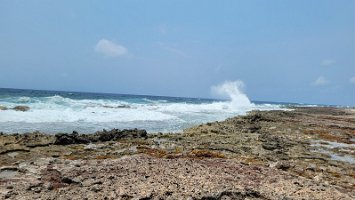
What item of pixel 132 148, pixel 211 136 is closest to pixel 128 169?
pixel 132 148

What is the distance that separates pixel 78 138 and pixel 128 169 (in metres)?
6.76

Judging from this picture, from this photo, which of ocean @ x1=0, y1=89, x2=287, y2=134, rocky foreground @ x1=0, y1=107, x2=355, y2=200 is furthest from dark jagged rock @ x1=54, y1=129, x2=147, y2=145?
ocean @ x1=0, y1=89, x2=287, y2=134

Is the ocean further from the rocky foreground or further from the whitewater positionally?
the rocky foreground

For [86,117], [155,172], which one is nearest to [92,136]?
[155,172]

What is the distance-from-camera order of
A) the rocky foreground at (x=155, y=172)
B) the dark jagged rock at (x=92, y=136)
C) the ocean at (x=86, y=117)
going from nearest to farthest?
the rocky foreground at (x=155, y=172), the dark jagged rock at (x=92, y=136), the ocean at (x=86, y=117)

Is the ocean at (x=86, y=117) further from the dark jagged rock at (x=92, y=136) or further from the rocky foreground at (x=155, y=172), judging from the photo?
the rocky foreground at (x=155, y=172)

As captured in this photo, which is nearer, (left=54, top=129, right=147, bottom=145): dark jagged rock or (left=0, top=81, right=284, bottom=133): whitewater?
(left=54, top=129, right=147, bottom=145): dark jagged rock

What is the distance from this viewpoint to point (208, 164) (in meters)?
10.7

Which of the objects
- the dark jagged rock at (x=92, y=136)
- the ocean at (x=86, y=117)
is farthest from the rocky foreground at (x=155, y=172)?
the ocean at (x=86, y=117)

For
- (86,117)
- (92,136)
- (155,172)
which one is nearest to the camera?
(155,172)

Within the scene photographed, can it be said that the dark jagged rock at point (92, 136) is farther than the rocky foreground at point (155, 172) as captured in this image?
Yes

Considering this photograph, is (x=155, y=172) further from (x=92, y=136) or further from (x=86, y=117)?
(x=86, y=117)

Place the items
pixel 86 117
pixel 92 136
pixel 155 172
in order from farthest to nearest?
pixel 86 117 < pixel 92 136 < pixel 155 172

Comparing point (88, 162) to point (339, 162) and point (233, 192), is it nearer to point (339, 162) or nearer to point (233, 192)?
point (233, 192)
